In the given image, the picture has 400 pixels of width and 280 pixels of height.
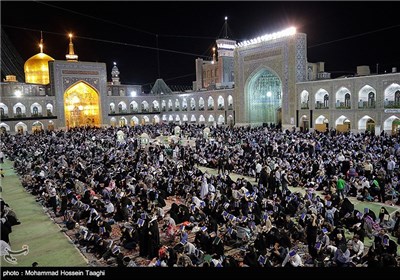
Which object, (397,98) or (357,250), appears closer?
(357,250)

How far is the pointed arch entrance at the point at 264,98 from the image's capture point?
113ft

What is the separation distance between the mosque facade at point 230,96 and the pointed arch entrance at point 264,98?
0.11 metres

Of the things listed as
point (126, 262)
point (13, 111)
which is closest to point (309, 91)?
point (126, 262)

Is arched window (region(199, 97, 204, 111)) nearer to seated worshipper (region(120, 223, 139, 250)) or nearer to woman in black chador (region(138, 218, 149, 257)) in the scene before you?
seated worshipper (region(120, 223, 139, 250))

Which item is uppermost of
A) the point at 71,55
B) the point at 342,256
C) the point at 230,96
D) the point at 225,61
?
the point at 71,55

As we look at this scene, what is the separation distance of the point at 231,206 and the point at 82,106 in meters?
38.0

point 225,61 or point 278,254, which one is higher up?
point 225,61

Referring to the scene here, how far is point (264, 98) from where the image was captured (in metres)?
35.7

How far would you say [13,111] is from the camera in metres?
35.9

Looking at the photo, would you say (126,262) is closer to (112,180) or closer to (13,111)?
(112,180)

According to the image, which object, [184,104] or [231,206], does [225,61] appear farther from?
[231,206]

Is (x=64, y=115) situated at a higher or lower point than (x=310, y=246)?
higher

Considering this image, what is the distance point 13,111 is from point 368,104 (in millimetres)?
35096

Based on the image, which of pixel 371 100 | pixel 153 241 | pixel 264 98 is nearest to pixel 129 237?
pixel 153 241
